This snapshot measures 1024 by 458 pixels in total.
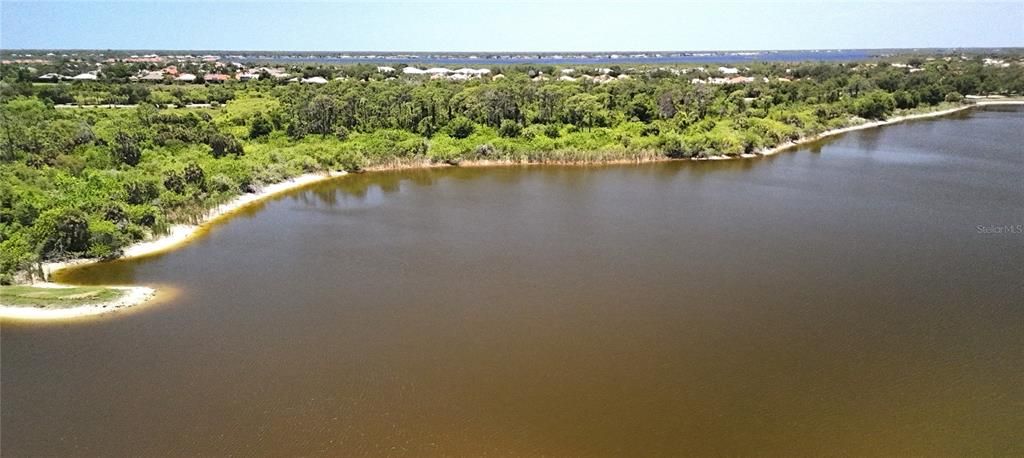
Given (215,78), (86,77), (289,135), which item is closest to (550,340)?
(289,135)

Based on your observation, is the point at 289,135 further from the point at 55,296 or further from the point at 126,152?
the point at 55,296

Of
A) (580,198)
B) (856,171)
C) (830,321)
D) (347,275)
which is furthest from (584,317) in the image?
(856,171)

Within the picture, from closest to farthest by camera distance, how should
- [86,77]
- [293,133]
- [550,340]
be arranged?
[550,340] → [293,133] → [86,77]

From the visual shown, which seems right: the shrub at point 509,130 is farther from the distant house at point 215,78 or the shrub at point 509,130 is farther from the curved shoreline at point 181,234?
the distant house at point 215,78

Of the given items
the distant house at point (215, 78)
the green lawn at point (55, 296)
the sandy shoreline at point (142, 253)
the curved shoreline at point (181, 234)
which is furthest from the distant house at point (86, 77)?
the green lawn at point (55, 296)

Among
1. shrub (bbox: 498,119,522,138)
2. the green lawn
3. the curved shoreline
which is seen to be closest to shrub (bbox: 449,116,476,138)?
shrub (bbox: 498,119,522,138)
